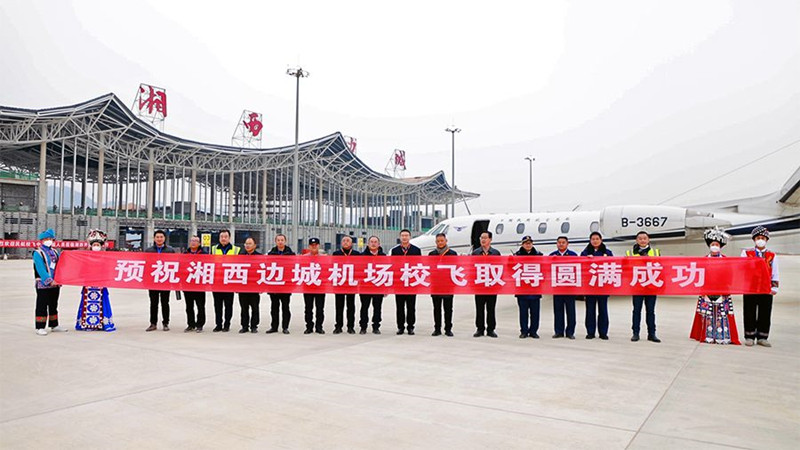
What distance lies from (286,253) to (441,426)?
19.8ft

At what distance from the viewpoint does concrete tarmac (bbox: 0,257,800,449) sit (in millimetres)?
4355

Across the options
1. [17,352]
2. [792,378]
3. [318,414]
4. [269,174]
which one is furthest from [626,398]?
[269,174]

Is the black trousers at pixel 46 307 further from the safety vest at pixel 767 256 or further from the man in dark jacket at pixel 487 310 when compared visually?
the safety vest at pixel 767 256

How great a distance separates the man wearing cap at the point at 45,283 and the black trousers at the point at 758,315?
1156 centimetres

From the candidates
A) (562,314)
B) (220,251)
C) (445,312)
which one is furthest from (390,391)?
(220,251)

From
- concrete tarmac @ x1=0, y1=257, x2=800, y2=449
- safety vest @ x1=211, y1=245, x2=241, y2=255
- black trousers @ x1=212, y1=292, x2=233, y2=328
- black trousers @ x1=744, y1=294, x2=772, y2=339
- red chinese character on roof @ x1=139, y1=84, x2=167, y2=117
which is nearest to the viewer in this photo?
concrete tarmac @ x1=0, y1=257, x2=800, y2=449

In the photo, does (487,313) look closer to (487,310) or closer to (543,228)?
(487,310)

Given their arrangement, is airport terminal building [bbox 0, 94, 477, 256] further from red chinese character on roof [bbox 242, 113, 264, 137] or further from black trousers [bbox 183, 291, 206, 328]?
black trousers [bbox 183, 291, 206, 328]

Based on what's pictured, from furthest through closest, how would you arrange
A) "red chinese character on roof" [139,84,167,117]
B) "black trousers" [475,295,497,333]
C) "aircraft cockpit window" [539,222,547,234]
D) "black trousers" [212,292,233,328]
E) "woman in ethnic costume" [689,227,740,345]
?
"red chinese character on roof" [139,84,167,117] < "aircraft cockpit window" [539,222,547,234] < "black trousers" [212,292,233,328] < "black trousers" [475,295,497,333] < "woman in ethnic costume" [689,227,740,345]

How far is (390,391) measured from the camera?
18.8 feet

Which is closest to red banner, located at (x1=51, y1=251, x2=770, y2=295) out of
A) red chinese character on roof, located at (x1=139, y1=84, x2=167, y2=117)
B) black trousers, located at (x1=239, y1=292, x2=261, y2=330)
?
black trousers, located at (x1=239, y1=292, x2=261, y2=330)

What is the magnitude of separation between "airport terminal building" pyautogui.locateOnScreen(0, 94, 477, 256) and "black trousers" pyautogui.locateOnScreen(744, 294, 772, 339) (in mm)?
20547

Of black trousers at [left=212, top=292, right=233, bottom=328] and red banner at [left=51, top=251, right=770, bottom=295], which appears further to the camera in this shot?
black trousers at [left=212, top=292, right=233, bottom=328]

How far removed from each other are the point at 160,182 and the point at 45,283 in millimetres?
52195
